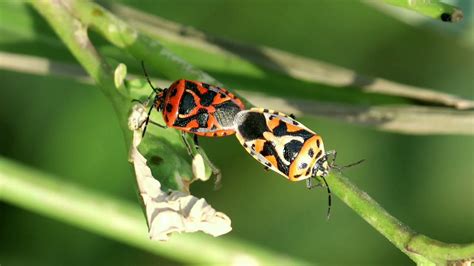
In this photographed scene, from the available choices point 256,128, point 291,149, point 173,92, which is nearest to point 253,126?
point 256,128

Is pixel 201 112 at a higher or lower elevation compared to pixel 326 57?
lower

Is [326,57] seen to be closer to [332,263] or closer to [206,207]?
[332,263]

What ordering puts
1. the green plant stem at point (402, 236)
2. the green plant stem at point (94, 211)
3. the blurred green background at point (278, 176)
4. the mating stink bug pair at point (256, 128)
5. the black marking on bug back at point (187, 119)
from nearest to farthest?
the green plant stem at point (402, 236) < the black marking on bug back at point (187, 119) < the mating stink bug pair at point (256, 128) < the green plant stem at point (94, 211) < the blurred green background at point (278, 176)

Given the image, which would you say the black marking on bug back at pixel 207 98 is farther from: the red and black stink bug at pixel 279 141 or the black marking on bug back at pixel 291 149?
the black marking on bug back at pixel 291 149

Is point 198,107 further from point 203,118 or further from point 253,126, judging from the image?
point 253,126

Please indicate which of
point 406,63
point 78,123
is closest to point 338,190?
point 78,123

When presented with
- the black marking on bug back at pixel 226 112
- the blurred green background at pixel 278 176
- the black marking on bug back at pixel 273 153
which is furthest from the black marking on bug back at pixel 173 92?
the blurred green background at pixel 278 176

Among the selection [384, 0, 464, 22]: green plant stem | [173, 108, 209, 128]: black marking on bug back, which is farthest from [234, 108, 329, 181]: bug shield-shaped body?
[384, 0, 464, 22]: green plant stem
